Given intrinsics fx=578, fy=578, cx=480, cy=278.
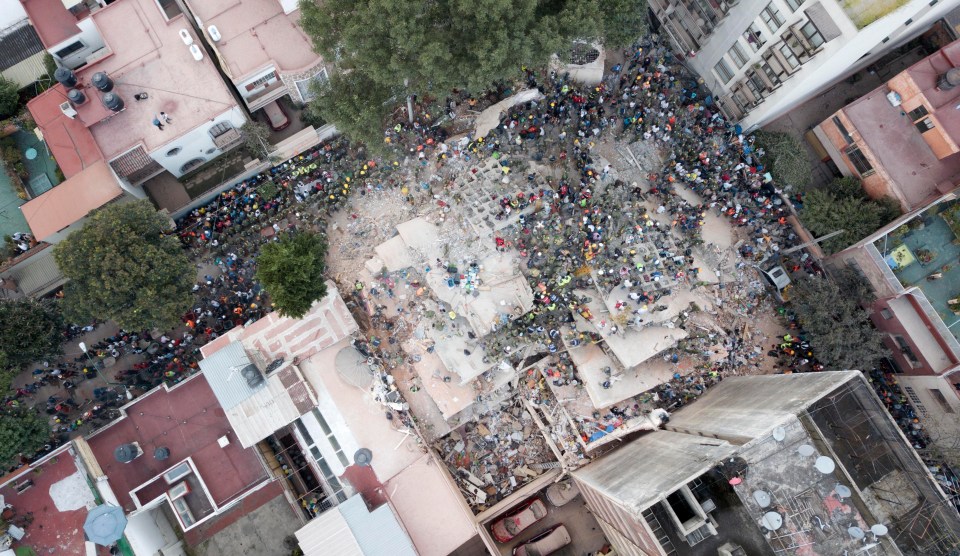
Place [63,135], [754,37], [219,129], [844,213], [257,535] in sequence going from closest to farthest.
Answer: [754,37] < [257,535] < [844,213] < [63,135] < [219,129]

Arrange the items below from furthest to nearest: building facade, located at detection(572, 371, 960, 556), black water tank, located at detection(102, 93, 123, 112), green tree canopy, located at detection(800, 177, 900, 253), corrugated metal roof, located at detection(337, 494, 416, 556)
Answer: green tree canopy, located at detection(800, 177, 900, 253) < black water tank, located at detection(102, 93, 123, 112) < corrugated metal roof, located at detection(337, 494, 416, 556) < building facade, located at detection(572, 371, 960, 556)

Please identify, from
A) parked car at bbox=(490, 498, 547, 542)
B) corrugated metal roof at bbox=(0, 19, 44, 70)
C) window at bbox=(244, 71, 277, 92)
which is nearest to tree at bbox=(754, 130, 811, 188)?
parked car at bbox=(490, 498, 547, 542)

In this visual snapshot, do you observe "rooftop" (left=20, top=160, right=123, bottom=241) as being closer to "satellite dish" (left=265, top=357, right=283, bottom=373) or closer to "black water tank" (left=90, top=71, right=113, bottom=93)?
"black water tank" (left=90, top=71, right=113, bottom=93)

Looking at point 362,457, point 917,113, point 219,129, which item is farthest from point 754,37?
point 219,129

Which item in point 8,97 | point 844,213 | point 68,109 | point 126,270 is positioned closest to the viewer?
point 126,270

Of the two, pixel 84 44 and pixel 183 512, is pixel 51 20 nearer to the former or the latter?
pixel 84 44

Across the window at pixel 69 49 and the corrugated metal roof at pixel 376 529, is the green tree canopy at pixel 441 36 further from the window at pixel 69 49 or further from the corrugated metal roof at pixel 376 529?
the corrugated metal roof at pixel 376 529

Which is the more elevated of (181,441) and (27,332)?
(27,332)

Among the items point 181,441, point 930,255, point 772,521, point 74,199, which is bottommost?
point 772,521
